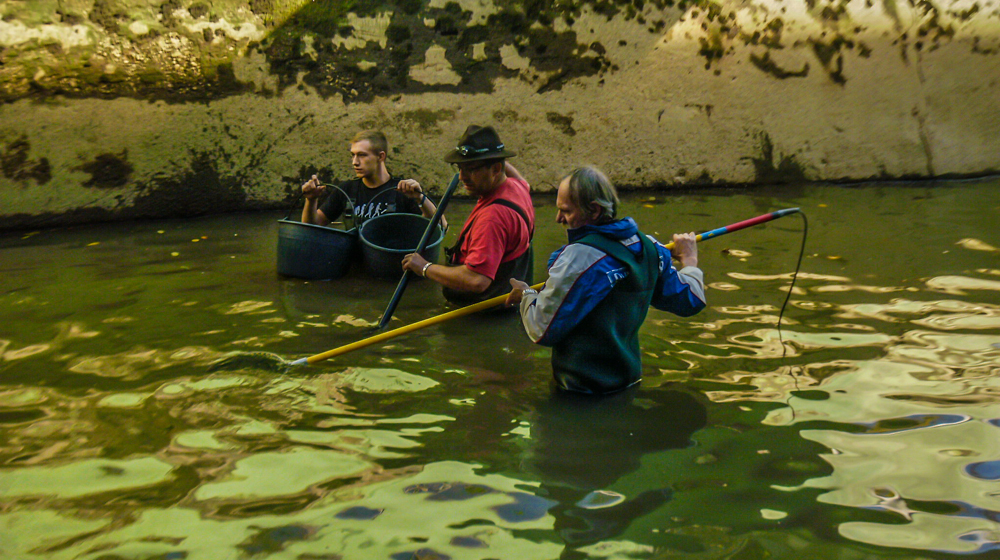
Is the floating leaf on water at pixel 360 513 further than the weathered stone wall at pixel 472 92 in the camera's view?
No

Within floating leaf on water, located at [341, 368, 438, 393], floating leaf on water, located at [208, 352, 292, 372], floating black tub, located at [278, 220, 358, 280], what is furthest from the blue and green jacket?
floating black tub, located at [278, 220, 358, 280]

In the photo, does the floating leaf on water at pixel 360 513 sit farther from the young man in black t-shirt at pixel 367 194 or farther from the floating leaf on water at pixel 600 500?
the young man in black t-shirt at pixel 367 194

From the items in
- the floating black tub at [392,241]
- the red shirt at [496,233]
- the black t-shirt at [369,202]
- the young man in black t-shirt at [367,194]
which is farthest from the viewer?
the black t-shirt at [369,202]

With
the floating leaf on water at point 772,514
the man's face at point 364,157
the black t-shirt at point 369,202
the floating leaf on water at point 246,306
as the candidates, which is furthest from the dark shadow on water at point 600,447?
the man's face at point 364,157

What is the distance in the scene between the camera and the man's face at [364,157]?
570cm

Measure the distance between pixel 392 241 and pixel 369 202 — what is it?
349 millimetres

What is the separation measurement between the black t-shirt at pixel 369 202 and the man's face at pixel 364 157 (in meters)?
0.17

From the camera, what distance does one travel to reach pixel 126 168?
752 cm

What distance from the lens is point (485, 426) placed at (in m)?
3.38

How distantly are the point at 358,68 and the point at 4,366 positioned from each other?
5057 mm

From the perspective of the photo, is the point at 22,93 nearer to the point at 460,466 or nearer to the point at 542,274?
the point at 542,274

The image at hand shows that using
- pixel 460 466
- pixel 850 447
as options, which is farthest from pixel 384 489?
pixel 850 447

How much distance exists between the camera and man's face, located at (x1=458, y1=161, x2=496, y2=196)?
429 centimetres

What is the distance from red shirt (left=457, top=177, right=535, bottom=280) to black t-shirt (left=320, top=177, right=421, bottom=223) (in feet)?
4.71
